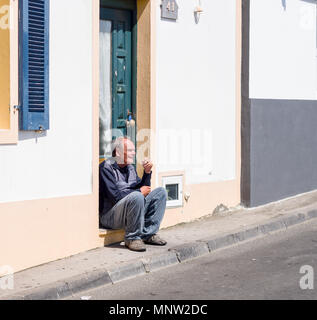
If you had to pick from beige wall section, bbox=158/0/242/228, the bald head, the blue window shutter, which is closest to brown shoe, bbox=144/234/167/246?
the bald head

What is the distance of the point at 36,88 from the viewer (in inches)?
300

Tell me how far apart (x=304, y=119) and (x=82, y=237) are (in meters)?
5.31

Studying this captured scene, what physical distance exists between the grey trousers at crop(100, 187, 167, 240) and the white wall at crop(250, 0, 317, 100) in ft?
10.2

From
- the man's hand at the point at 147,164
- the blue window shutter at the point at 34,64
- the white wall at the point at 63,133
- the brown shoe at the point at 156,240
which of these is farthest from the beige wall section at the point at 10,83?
the brown shoe at the point at 156,240

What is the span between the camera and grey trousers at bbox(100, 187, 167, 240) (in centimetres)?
828

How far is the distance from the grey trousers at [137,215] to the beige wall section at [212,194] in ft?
3.37

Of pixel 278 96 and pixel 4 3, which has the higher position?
pixel 4 3

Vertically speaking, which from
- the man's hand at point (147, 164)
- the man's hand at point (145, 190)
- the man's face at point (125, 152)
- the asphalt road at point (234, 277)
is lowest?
the asphalt road at point (234, 277)

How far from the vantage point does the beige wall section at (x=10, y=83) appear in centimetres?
739

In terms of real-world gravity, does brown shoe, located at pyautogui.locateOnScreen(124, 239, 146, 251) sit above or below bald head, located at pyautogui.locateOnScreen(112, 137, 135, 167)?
below

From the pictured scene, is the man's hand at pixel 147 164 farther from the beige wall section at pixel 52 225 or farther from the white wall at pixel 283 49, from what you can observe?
the white wall at pixel 283 49

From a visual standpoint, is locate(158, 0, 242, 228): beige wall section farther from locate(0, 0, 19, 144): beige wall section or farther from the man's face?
locate(0, 0, 19, 144): beige wall section
